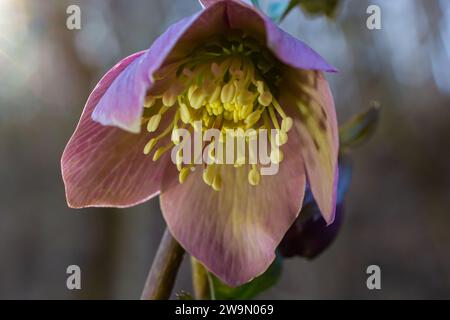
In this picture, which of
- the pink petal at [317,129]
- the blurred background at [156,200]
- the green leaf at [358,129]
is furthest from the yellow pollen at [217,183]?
the blurred background at [156,200]

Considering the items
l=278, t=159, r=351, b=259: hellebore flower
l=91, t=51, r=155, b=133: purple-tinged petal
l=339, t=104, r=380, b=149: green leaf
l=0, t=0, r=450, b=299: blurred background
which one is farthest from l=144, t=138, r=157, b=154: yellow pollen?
l=0, t=0, r=450, b=299: blurred background

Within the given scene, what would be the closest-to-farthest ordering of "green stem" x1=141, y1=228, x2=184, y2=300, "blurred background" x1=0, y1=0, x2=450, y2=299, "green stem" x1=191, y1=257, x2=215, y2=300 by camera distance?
1. "green stem" x1=141, y1=228, x2=184, y2=300
2. "green stem" x1=191, y1=257, x2=215, y2=300
3. "blurred background" x1=0, y1=0, x2=450, y2=299

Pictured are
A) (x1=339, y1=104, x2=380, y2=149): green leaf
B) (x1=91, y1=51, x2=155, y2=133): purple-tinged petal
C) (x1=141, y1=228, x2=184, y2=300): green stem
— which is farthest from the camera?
(x1=339, y1=104, x2=380, y2=149): green leaf

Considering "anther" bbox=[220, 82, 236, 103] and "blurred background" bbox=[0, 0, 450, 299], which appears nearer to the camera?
Answer: "anther" bbox=[220, 82, 236, 103]

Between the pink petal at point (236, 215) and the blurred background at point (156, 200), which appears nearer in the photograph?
the pink petal at point (236, 215)

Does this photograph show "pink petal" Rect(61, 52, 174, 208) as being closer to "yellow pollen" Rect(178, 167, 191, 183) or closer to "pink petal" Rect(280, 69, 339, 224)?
"yellow pollen" Rect(178, 167, 191, 183)

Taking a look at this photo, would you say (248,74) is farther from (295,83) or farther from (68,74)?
(68,74)

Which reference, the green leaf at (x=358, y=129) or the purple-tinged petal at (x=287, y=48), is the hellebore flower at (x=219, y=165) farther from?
the green leaf at (x=358, y=129)
